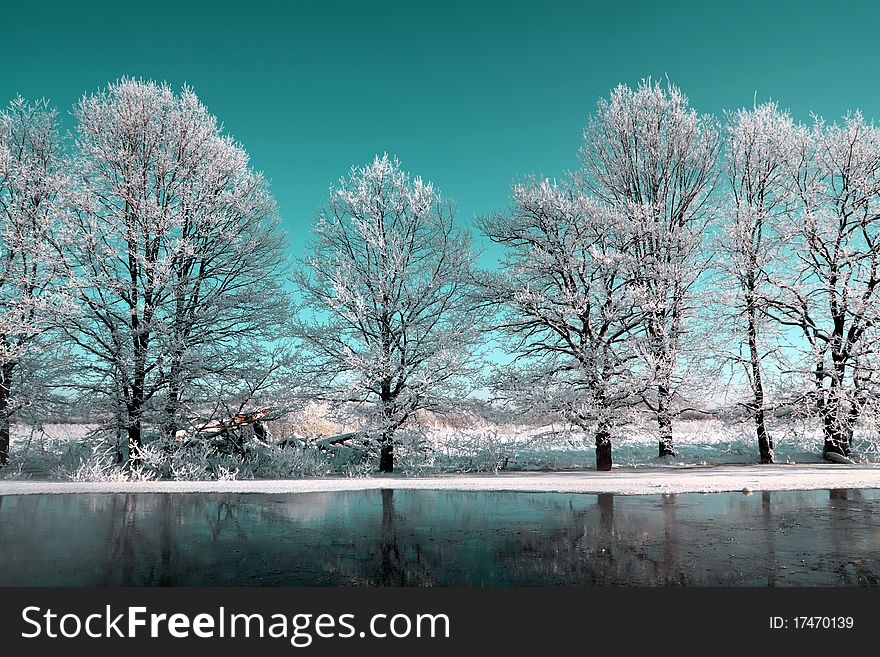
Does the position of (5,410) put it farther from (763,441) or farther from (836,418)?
(836,418)

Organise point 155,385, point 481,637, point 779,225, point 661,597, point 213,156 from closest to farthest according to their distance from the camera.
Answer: point 481,637 < point 661,597 < point 155,385 < point 213,156 < point 779,225

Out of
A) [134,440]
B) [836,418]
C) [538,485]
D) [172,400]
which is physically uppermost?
[172,400]

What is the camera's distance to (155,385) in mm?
15969

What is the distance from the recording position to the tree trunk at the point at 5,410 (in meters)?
16.7

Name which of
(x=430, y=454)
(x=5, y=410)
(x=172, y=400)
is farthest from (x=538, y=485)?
(x=5, y=410)

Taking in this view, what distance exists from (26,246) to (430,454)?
1318 cm

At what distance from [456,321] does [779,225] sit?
11.6 m

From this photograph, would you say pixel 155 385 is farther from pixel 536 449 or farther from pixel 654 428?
pixel 654 428

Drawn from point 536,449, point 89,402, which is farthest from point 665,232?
point 89,402

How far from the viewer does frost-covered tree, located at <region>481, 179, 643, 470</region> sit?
16250mm

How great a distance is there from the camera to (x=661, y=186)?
1898 centimetres

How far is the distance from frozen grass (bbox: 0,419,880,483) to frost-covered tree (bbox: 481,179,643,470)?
4.43ft

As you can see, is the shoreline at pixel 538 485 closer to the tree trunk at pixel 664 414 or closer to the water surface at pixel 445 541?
the water surface at pixel 445 541

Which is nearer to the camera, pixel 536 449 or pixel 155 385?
pixel 155 385
